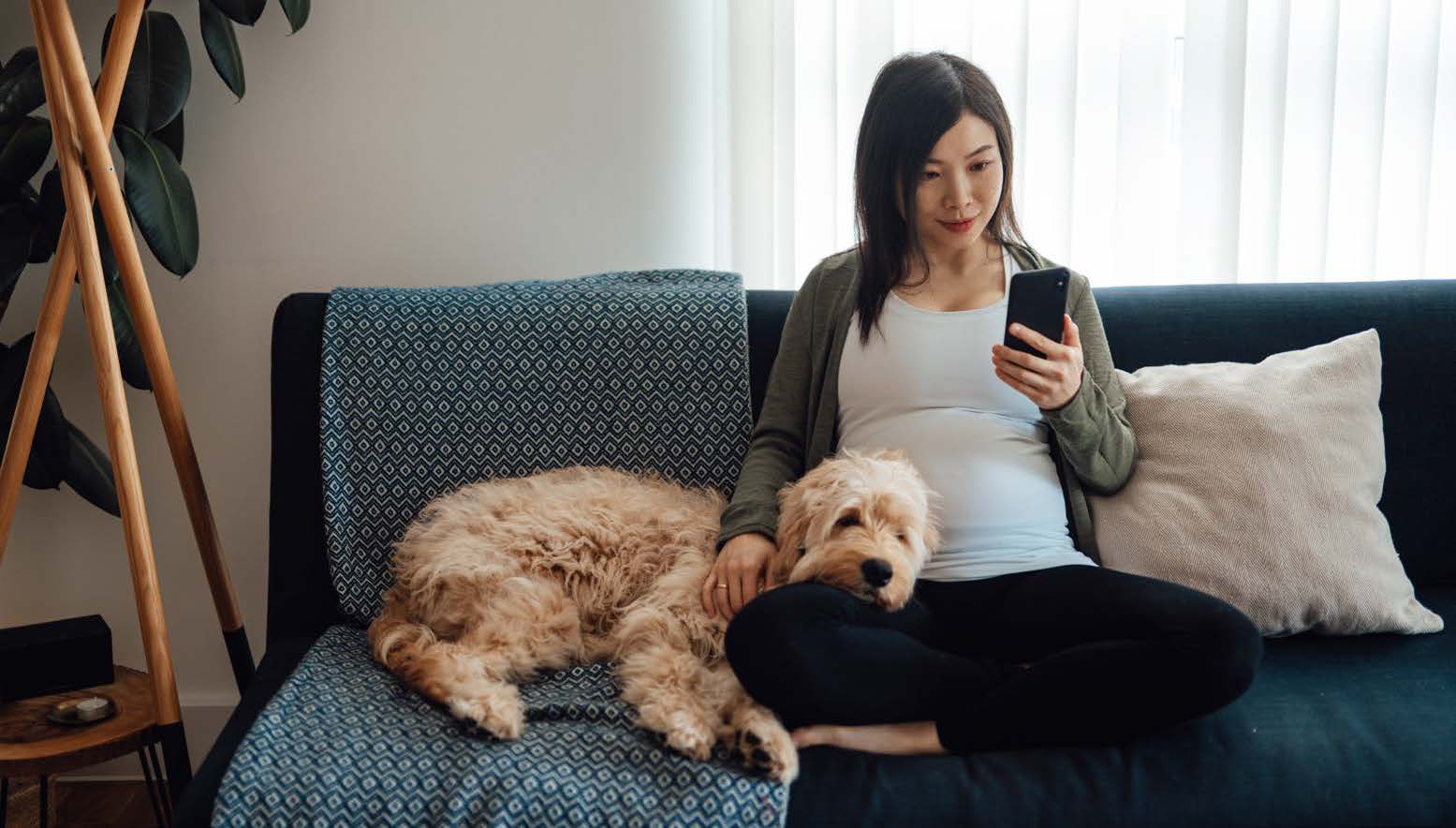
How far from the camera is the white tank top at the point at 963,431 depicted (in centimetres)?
164

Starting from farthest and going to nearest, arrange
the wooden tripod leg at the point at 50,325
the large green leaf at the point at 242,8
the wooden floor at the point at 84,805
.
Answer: the wooden floor at the point at 84,805
the large green leaf at the point at 242,8
the wooden tripod leg at the point at 50,325

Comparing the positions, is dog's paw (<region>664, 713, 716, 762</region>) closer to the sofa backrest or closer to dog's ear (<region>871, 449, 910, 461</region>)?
dog's ear (<region>871, 449, 910, 461</region>)

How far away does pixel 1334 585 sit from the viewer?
1681 millimetres

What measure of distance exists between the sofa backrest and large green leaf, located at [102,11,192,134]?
45 centimetres

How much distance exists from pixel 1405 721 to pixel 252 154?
7.78 feet

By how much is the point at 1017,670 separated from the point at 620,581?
23.8 inches

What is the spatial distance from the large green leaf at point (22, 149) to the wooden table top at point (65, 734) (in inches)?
37.8

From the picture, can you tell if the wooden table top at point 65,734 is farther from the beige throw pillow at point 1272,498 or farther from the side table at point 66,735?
the beige throw pillow at point 1272,498

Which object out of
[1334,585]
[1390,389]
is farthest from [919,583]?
[1390,389]

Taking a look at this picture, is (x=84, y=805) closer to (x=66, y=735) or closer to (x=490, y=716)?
(x=66, y=735)

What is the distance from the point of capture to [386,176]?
7.70 ft

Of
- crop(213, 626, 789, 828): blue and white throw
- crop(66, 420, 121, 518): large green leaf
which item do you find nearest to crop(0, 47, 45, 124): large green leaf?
crop(66, 420, 121, 518): large green leaf

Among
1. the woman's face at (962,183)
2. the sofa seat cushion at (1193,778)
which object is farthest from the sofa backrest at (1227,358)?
the sofa seat cushion at (1193,778)

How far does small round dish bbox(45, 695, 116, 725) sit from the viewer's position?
67.6 inches
